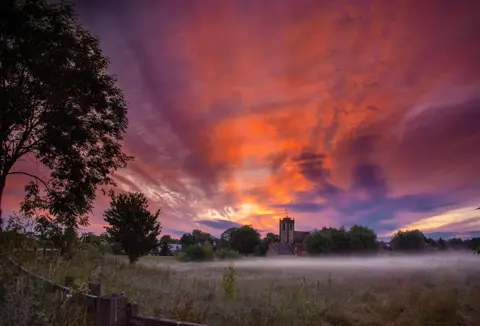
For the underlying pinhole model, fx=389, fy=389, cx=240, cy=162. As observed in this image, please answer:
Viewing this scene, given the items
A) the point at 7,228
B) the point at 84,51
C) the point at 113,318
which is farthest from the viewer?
the point at 84,51

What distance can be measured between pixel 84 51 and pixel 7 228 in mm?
10916

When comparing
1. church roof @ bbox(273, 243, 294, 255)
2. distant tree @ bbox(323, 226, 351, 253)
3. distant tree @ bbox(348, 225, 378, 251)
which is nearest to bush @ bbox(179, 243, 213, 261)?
distant tree @ bbox(323, 226, 351, 253)

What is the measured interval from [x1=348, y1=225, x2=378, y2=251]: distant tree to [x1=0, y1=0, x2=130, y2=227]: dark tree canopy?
235 ft

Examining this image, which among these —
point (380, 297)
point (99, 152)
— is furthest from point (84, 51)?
point (380, 297)

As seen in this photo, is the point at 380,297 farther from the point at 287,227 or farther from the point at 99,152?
the point at 287,227

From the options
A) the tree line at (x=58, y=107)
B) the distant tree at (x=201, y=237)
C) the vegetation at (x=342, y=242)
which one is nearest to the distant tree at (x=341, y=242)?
the vegetation at (x=342, y=242)

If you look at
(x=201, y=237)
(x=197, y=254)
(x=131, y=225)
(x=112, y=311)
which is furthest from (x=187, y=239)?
(x=112, y=311)

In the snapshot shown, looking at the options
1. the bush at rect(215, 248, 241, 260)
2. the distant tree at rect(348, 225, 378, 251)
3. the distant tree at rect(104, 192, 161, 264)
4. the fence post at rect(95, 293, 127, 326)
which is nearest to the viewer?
the fence post at rect(95, 293, 127, 326)

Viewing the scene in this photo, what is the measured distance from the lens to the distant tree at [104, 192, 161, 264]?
2928cm

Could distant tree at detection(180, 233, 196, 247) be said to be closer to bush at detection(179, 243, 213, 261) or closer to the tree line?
bush at detection(179, 243, 213, 261)

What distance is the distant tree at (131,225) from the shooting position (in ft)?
96.1

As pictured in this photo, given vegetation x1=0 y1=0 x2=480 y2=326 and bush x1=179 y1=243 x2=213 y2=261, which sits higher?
vegetation x1=0 y1=0 x2=480 y2=326

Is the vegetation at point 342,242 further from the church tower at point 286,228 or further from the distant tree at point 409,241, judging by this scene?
the church tower at point 286,228

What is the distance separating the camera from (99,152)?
1905 centimetres
